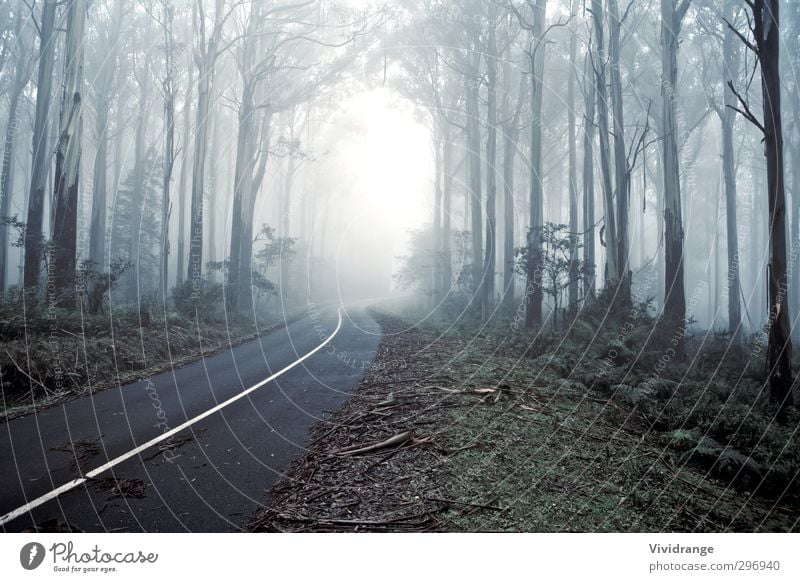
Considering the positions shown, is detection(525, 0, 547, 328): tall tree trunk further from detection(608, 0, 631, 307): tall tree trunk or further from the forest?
detection(608, 0, 631, 307): tall tree trunk

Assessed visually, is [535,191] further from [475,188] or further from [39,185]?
[39,185]

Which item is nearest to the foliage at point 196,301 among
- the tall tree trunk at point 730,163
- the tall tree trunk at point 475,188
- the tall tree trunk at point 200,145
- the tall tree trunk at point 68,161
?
the tall tree trunk at point 200,145

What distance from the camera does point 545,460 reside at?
12.0ft

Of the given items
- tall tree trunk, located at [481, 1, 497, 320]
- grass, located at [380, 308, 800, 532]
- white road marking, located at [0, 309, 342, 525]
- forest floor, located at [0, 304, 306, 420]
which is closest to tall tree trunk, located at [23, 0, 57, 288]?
forest floor, located at [0, 304, 306, 420]

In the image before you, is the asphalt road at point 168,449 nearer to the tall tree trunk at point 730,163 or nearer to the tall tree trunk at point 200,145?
the tall tree trunk at point 200,145

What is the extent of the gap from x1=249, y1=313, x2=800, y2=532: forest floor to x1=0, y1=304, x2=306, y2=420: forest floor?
16.2ft

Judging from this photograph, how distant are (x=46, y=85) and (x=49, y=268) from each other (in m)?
9.38

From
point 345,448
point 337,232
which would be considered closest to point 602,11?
point 345,448

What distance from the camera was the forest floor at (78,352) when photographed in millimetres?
6496

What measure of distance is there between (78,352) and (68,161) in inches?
213

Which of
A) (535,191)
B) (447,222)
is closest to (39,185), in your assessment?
(535,191)

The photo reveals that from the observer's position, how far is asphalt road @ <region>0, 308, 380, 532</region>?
3096 mm

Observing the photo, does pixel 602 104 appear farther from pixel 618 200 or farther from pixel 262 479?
pixel 262 479
